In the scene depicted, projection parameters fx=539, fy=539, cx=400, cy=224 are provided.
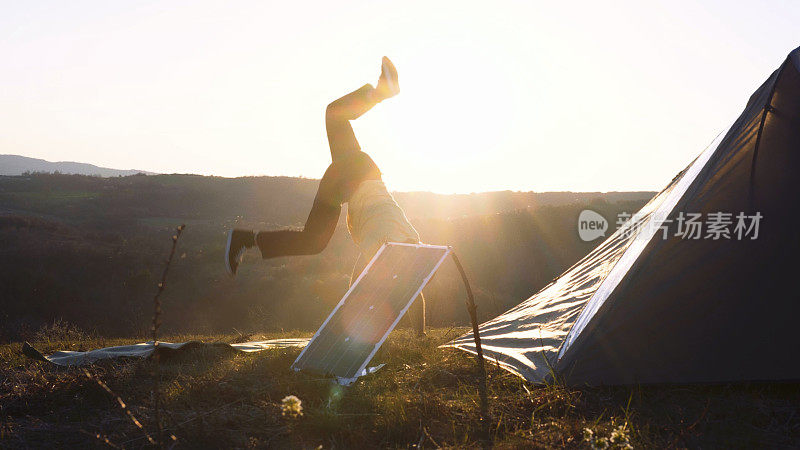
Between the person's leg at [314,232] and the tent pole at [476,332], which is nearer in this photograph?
the tent pole at [476,332]

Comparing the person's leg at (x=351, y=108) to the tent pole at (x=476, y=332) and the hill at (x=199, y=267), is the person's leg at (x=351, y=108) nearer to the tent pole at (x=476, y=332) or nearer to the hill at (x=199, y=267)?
the tent pole at (x=476, y=332)

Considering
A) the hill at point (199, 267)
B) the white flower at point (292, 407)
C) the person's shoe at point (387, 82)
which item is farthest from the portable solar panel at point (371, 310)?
the hill at point (199, 267)

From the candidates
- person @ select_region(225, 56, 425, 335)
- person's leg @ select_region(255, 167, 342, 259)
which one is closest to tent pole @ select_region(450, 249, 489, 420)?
person @ select_region(225, 56, 425, 335)

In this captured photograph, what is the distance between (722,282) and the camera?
4148mm

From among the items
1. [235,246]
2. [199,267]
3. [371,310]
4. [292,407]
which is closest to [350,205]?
[235,246]

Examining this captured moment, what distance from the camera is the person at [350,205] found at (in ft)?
19.0

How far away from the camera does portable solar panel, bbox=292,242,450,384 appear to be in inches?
180

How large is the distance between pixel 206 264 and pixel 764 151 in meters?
19.1

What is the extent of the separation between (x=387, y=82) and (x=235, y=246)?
92.2 inches

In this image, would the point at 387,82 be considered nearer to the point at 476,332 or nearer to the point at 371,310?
the point at 371,310

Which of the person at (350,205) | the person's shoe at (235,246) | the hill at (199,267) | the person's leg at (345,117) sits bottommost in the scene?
the hill at (199,267)

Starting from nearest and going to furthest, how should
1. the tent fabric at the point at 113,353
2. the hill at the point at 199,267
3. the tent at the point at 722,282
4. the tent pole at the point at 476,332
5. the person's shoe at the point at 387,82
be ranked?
the tent pole at the point at 476,332
the tent at the point at 722,282
the person's shoe at the point at 387,82
the tent fabric at the point at 113,353
the hill at the point at 199,267

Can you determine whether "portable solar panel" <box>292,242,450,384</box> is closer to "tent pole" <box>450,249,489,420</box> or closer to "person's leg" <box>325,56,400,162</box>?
"tent pole" <box>450,249,489,420</box>

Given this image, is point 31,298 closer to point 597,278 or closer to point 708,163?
point 597,278
